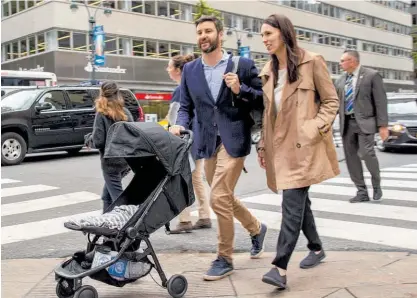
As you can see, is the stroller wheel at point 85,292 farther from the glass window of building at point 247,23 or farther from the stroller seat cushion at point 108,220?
the glass window of building at point 247,23

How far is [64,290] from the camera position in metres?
3.63

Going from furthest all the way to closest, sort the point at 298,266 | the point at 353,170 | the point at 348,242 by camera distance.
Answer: the point at 353,170 → the point at 348,242 → the point at 298,266

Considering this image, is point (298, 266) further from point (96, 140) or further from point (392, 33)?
point (392, 33)

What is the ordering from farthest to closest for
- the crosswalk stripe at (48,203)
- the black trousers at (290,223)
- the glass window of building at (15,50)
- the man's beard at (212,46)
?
the glass window of building at (15,50), the crosswalk stripe at (48,203), the man's beard at (212,46), the black trousers at (290,223)

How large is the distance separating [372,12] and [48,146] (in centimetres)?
5829

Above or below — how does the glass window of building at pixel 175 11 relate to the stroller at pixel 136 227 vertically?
above

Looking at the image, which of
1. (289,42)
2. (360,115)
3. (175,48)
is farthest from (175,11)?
(289,42)

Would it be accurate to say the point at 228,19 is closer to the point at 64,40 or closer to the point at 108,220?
the point at 64,40

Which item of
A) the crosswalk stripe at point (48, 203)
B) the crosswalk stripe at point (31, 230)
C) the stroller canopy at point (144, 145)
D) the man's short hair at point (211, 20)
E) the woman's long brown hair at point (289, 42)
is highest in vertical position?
the man's short hair at point (211, 20)

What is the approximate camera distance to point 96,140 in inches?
227

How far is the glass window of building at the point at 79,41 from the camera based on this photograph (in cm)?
3869

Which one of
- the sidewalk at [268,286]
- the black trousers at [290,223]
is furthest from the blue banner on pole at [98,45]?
the black trousers at [290,223]

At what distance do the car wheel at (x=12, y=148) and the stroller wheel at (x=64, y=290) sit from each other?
9815 mm

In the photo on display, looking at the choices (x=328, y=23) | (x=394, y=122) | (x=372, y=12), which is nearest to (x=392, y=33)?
(x=372, y=12)
